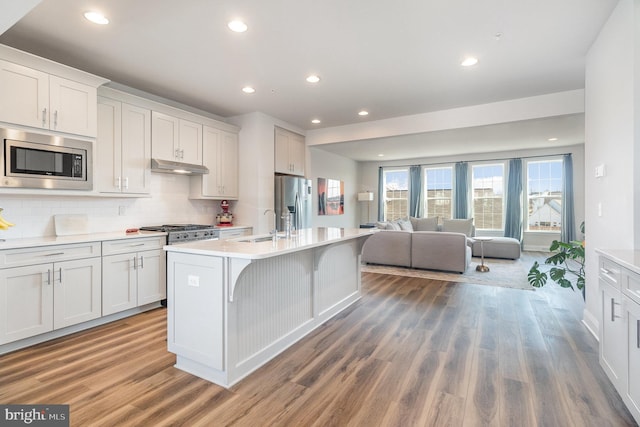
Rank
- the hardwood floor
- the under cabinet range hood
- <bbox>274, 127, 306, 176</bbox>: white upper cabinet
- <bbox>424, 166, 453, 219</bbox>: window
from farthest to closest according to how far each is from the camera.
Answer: <bbox>424, 166, 453, 219</bbox>: window, <bbox>274, 127, 306, 176</bbox>: white upper cabinet, the under cabinet range hood, the hardwood floor

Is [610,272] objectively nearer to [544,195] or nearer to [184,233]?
[184,233]

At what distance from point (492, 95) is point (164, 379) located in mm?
4751

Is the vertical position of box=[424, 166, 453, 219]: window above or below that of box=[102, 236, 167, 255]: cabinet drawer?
above

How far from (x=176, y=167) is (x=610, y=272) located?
427cm

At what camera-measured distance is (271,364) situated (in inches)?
94.1

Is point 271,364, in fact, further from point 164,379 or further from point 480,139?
point 480,139

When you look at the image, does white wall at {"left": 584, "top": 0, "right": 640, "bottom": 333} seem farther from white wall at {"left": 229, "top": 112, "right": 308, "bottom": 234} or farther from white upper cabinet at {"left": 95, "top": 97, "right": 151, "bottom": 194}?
white upper cabinet at {"left": 95, "top": 97, "right": 151, "bottom": 194}

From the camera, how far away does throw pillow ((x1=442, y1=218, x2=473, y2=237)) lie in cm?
760

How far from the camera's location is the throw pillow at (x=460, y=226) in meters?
7.60

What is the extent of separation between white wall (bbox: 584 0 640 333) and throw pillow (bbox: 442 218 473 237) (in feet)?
14.8

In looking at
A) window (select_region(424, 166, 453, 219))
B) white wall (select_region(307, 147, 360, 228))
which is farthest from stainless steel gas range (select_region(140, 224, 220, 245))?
window (select_region(424, 166, 453, 219))

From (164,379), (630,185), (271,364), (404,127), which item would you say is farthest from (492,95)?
(164,379)

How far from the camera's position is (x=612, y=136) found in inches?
101

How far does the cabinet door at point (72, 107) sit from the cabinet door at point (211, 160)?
148 cm
